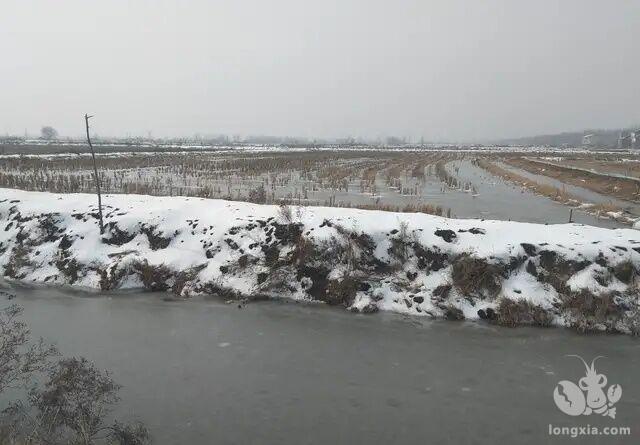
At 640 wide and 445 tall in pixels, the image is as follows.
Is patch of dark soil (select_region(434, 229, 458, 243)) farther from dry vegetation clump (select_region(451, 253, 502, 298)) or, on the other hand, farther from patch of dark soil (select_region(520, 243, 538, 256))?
patch of dark soil (select_region(520, 243, 538, 256))

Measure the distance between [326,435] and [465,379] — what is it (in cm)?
328

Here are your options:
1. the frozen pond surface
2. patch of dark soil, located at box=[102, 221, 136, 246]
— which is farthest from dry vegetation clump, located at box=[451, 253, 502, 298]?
patch of dark soil, located at box=[102, 221, 136, 246]

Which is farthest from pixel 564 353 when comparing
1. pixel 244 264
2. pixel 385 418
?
pixel 244 264

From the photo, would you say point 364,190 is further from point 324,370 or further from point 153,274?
point 324,370

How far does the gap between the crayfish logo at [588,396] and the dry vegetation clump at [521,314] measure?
Answer: 2.28 m

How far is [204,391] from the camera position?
8.16 metres

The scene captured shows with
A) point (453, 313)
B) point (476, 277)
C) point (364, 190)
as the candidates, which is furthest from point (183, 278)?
point (364, 190)

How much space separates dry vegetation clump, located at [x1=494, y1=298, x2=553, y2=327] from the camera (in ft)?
37.1

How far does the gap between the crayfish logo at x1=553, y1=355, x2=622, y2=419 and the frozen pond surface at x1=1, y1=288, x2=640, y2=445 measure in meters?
0.17

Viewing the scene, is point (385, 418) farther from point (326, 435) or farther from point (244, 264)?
point (244, 264)

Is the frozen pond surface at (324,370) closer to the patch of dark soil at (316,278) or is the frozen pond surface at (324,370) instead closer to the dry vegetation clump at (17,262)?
the patch of dark soil at (316,278)

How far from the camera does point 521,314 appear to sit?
37.6ft

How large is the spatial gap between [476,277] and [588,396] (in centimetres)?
437

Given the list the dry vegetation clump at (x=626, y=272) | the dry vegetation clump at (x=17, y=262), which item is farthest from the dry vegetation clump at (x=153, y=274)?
Result: the dry vegetation clump at (x=626, y=272)
